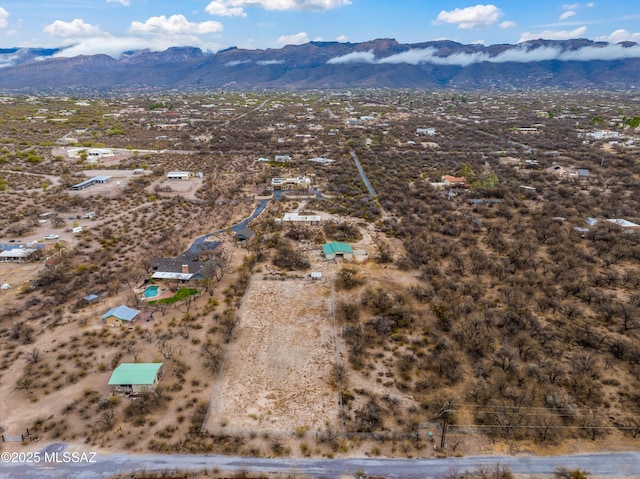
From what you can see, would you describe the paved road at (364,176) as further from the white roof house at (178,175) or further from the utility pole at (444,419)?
the utility pole at (444,419)

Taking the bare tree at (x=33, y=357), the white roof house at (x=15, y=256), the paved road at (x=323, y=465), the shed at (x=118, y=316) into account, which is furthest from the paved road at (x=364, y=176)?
the bare tree at (x=33, y=357)

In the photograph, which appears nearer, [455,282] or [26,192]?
[455,282]

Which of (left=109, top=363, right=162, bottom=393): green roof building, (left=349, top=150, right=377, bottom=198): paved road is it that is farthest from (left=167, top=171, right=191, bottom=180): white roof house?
(left=109, top=363, right=162, bottom=393): green roof building

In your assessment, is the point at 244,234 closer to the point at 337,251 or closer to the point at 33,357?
the point at 337,251

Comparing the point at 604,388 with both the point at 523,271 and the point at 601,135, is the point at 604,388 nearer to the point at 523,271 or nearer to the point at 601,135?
the point at 523,271

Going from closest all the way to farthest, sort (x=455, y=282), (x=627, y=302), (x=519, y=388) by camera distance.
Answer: (x=519, y=388) < (x=627, y=302) < (x=455, y=282)

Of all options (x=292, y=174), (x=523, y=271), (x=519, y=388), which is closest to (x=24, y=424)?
(x=519, y=388)
